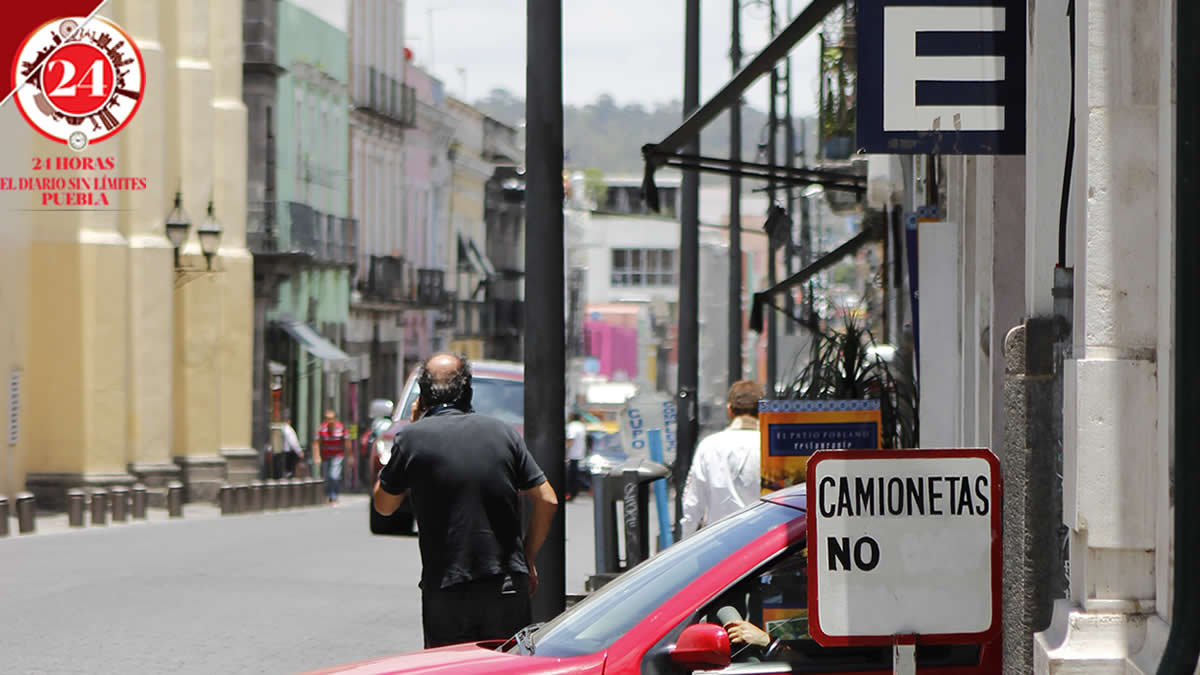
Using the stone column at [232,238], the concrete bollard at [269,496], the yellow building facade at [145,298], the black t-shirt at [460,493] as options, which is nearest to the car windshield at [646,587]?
the black t-shirt at [460,493]

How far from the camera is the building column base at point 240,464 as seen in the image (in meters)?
Result: 41.0

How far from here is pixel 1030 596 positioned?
20.1 ft

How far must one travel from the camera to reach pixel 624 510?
15.1m

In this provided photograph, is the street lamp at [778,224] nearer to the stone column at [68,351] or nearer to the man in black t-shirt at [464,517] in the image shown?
the stone column at [68,351]

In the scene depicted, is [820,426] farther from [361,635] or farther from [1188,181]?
[1188,181]

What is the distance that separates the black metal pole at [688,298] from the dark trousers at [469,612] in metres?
14.2

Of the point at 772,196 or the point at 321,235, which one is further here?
the point at 321,235

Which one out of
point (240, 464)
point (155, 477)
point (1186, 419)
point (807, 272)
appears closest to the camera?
point (1186, 419)

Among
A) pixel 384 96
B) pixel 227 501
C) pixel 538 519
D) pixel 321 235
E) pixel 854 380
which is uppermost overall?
pixel 384 96

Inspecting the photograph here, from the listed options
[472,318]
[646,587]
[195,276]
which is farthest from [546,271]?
[472,318]

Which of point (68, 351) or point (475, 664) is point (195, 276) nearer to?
point (68, 351)

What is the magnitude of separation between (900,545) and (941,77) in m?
3.72

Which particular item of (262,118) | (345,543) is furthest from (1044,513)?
(262,118)

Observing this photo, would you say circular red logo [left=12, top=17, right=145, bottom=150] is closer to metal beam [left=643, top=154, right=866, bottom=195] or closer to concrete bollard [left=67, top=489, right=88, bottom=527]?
concrete bollard [left=67, top=489, right=88, bottom=527]
